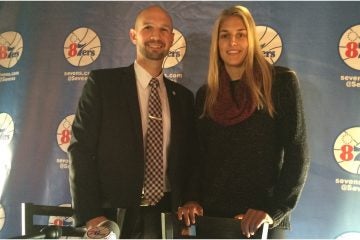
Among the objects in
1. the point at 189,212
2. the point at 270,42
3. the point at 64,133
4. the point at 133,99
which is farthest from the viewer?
the point at 64,133

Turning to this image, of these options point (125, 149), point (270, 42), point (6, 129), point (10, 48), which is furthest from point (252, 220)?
point (10, 48)

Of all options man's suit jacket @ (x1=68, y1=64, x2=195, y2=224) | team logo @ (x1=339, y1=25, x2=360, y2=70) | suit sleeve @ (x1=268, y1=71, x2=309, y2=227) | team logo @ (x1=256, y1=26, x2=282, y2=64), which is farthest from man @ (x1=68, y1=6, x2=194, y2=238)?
team logo @ (x1=339, y1=25, x2=360, y2=70)

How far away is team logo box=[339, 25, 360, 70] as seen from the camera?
1.95m

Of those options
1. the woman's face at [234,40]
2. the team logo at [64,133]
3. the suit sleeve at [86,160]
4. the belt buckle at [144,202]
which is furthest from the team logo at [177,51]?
the belt buckle at [144,202]

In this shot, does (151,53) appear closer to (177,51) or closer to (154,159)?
(177,51)

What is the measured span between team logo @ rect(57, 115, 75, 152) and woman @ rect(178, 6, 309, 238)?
0.87m

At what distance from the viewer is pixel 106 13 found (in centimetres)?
216

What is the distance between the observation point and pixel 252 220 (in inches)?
58.4

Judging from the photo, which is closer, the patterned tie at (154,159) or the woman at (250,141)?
the woman at (250,141)

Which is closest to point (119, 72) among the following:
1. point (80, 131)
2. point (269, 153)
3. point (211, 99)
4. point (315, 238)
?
point (80, 131)

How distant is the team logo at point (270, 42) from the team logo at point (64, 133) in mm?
1202

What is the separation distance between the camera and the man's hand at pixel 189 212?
1.56 metres

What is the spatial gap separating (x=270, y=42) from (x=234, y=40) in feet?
1.40

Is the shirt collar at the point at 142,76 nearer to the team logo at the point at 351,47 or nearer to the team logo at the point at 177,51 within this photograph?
the team logo at the point at 177,51
